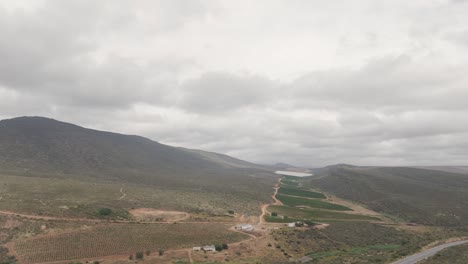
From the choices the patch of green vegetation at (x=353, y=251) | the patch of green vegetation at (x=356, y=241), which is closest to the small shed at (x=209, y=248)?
the patch of green vegetation at (x=356, y=241)

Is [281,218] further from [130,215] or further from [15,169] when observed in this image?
[15,169]

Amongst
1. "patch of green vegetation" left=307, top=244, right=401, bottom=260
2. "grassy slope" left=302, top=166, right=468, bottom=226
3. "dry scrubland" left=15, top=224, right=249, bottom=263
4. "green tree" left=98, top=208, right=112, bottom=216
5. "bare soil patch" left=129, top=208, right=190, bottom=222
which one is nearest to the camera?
"dry scrubland" left=15, top=224, right=249, bottom=263

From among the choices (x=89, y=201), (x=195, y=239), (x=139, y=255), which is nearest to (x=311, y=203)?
(x=195, y=239)

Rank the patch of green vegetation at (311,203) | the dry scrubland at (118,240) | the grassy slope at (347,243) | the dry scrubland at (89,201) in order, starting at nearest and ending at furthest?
the dry scrubland at (118,240)
the grassy slope at (347,243)
the dry scrubland at (89,201)
the patch of green vegetation at (311,203)

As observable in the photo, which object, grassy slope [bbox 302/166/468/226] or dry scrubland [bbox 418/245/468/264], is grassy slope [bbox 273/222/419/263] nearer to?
dry scrubland [bbox 418/245/468/264]

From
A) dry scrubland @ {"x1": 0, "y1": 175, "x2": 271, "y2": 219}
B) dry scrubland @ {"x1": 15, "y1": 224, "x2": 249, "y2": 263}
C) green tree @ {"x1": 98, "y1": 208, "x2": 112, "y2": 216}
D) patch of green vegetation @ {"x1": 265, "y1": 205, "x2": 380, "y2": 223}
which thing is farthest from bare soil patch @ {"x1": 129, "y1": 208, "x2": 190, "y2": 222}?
patch of green vegetation @ {"x1": 265, "y1": 205, "x2": 380, "y2": 223}

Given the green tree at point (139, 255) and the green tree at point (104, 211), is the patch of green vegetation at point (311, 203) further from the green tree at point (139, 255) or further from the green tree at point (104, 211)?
the green tree at point (139, 255)

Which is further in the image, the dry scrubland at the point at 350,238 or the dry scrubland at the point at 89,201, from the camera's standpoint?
the dry scrubland at the point at 89,201
